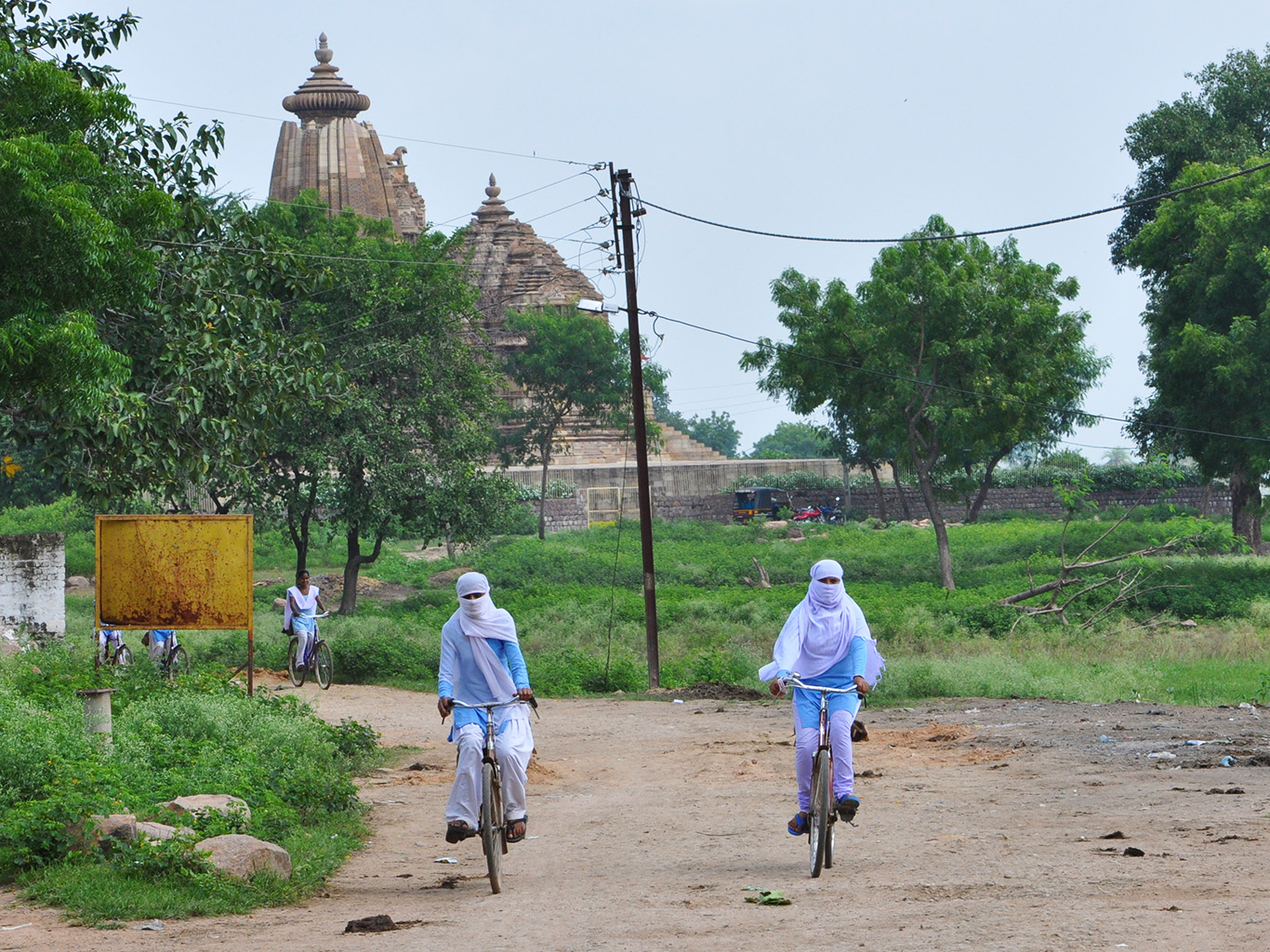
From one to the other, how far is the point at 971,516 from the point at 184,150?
3932 centimetres

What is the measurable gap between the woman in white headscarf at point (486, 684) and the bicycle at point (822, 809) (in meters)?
1.49

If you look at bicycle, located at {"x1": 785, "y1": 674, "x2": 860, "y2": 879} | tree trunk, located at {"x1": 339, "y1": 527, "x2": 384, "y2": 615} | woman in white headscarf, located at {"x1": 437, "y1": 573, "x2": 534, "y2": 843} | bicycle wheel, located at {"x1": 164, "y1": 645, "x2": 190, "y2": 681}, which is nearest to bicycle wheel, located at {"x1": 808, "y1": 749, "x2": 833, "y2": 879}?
bicycle, located at {"x1": 785, "y1": 674, "x2": 860, "y2": 879}

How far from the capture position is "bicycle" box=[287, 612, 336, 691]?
1897cm

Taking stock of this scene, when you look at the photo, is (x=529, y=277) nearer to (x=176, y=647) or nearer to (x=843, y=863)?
(x=176, y=647)

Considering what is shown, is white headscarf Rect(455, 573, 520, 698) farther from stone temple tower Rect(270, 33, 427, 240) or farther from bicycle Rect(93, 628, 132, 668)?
stone temple tower Rect(270, 33, 427, 240)

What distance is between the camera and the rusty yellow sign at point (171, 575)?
45.6 feet

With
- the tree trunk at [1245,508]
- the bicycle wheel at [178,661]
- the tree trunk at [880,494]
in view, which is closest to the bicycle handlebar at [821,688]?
the bicycle wheel at [178,661]

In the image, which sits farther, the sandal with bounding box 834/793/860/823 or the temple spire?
the temple spire

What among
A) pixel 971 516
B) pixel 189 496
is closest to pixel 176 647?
pixel 189 496

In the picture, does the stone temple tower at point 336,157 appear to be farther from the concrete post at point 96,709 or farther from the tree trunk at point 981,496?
the concrete post at point 96,709

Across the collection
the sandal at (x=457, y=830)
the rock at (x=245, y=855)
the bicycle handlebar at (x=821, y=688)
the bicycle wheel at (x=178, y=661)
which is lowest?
the rock at (x=245, y=855)

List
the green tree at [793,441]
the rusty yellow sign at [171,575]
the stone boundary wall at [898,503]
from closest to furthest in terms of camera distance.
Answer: the rusty yellow sign at [171,575]
the stone boundary wall at [898,503]
the green tree at [793,441]

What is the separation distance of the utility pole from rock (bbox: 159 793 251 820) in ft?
38.7

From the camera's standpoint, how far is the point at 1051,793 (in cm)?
1046
